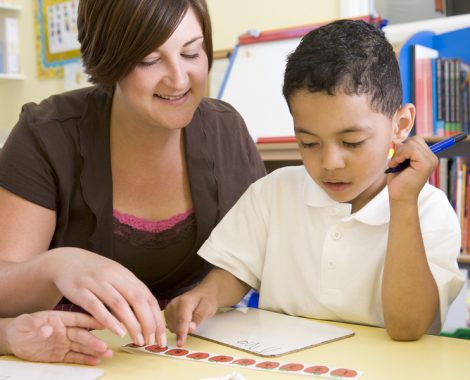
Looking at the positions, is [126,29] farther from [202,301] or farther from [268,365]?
[268,365]

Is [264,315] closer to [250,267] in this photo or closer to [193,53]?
[250,267]

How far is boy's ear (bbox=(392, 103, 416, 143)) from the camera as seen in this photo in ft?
3.52

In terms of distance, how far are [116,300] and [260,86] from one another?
2.13m

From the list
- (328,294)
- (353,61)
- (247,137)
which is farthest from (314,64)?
(247,137)

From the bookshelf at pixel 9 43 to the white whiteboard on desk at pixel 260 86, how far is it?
1.75 m

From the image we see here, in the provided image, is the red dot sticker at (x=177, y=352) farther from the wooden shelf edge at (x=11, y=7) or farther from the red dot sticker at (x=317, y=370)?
the wooden shelf edge at (x=11, y=7)

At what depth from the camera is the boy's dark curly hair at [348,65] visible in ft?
3.25

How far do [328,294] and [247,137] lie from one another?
1.87 feet

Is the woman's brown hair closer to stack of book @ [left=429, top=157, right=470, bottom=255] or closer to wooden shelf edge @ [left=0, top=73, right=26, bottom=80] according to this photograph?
stack of book @ [left=429, top=157, right=470, bottom=255]

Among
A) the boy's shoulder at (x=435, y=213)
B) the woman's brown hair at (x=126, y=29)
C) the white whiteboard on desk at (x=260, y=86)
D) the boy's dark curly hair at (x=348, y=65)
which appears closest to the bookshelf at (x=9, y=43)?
the white whiteboard on desk at (x=260, y=86)

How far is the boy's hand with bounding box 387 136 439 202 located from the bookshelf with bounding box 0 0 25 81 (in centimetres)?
349

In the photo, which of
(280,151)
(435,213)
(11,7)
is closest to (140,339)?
(435,213)

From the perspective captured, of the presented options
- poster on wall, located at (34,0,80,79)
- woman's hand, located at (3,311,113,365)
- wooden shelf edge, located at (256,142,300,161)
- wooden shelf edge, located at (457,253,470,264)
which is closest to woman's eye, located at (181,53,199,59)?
woman's hand, located at (3,311,113,365)

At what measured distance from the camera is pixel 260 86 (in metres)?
2.83
